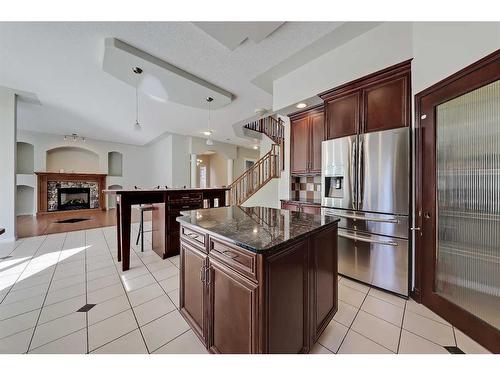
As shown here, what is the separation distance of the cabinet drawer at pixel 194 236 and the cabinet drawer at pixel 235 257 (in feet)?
0.32

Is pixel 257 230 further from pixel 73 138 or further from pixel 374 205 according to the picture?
pixel 73 138

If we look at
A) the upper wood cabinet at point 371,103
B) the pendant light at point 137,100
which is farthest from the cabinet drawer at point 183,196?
the upper wood cabinet at point 371,103

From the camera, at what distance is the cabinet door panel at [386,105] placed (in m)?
2.09

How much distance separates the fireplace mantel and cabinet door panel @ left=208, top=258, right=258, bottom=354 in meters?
9.39

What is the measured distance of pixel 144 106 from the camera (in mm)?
4695

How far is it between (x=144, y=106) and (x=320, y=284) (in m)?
5.16

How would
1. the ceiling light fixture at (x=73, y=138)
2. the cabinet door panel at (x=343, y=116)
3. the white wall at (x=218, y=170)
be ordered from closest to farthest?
the cabinet door panel at (x=343, y=116) → the ceiling light fixture at (x=73, y=138) → the white wall at (x=218, y=170)

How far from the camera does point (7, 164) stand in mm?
3891

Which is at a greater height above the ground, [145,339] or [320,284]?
[320,284]

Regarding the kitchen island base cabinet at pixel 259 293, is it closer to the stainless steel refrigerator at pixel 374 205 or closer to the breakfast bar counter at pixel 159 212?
the stainless steel refrigerator at pixel 374 205

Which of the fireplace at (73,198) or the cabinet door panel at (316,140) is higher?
the cabinet door panel at (316,140)

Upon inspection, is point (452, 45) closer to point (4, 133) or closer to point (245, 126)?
point (245, 126)

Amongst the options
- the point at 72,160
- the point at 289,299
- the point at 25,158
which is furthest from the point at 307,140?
the point at 25,158

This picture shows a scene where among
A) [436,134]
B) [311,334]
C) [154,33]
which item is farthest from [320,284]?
[154,33]
